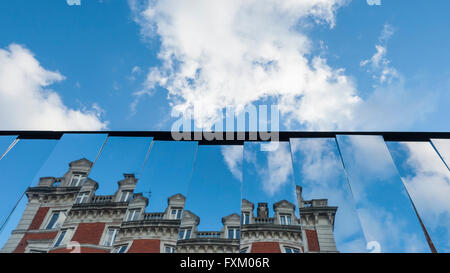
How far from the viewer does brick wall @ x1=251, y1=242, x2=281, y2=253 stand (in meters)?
3.37

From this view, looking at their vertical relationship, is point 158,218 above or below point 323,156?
below

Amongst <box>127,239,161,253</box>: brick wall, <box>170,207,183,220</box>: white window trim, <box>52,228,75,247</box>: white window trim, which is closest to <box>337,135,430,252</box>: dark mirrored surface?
<box>170,207,183,220</box>: white window trim

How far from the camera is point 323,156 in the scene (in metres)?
4.59

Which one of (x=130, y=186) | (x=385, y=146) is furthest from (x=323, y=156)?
(x=130, y=186)

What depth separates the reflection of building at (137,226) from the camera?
365cm

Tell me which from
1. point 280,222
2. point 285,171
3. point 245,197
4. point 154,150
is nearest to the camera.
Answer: point 280,222

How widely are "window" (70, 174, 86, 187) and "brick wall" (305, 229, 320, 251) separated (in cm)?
382

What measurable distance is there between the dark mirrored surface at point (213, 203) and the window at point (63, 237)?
170 centimetres

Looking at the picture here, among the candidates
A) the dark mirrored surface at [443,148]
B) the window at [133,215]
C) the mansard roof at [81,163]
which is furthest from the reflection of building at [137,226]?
the dark mirrored surface at [443,148]

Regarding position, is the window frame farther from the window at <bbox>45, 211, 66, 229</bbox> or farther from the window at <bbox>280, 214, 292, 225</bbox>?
the window at <bbox>280, 214, 292, 225</bbox>

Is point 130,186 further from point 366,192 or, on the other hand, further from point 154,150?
point 366,192
